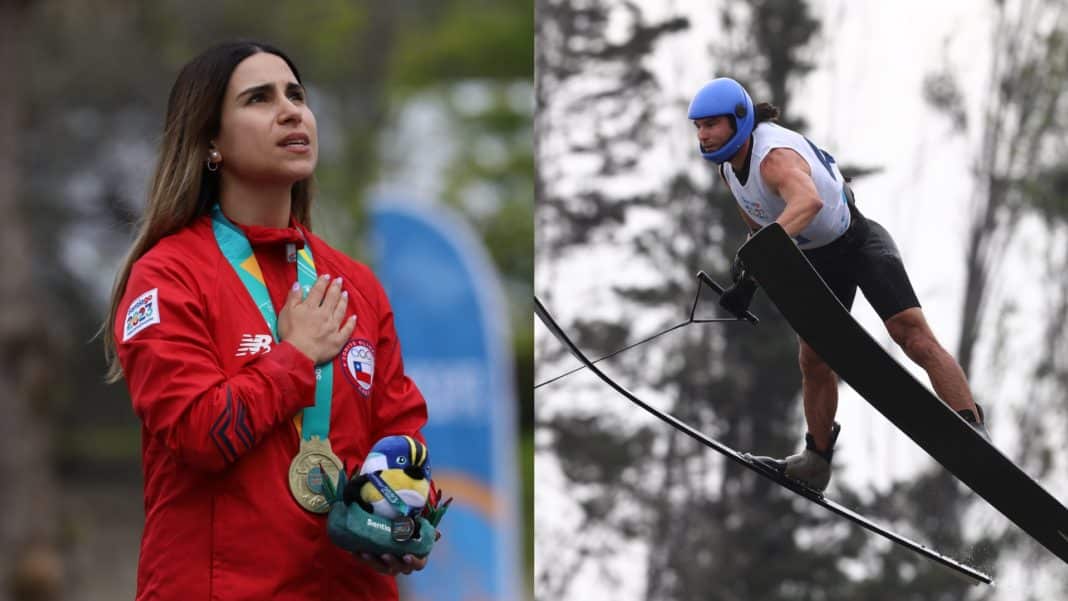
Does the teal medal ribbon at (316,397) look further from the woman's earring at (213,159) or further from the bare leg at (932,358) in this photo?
the bare leg at (932,358)

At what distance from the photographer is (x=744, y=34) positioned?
2926 millimetres

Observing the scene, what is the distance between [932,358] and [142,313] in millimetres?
1240

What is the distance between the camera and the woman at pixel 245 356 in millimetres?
2211

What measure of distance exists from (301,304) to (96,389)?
42.9 ft

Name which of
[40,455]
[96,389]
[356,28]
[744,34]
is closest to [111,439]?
[96,389]

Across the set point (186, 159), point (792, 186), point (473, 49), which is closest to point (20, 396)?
point (473, 49)

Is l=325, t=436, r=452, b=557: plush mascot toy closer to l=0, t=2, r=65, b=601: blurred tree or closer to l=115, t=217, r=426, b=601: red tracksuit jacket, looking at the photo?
l=115, t=217, r=426, b=601: red tracksuit jacket

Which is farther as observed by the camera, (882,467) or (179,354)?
(882,467)

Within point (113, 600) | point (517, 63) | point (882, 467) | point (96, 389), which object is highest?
point (882, 467)

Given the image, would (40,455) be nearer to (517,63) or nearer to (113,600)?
(113,600)

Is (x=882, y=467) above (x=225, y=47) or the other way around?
the other way around

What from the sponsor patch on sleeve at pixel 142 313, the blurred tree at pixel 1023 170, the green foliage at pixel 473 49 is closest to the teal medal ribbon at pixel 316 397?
the sponsor patch on sleeve at pixel 142 313

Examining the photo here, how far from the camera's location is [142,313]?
88.3 inches

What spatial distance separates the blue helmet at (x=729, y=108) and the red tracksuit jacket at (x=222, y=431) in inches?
26.6
